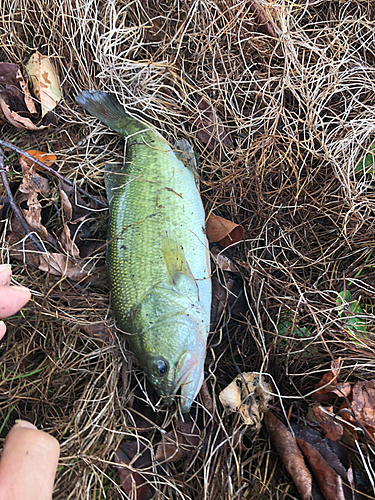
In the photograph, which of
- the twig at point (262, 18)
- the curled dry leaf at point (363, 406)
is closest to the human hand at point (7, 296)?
the curled dry leaf at point (363, 406)

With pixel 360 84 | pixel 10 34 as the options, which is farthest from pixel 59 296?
pixel 360 84

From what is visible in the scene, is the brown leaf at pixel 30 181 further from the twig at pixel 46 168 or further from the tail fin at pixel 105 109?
the tail fin at pixel 105 109

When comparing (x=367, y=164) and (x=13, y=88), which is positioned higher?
(x=13, y=88)

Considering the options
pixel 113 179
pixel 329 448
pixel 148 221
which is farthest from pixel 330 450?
pixel 113 179

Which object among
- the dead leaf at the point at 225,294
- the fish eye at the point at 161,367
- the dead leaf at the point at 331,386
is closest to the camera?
the dead leaf at the point at 331,386

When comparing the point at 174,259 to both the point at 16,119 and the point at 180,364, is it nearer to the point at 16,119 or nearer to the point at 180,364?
the point at 180,364
